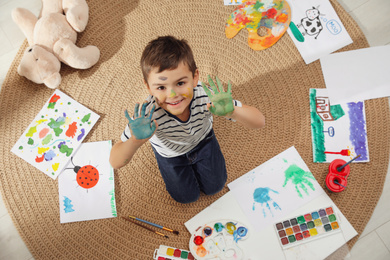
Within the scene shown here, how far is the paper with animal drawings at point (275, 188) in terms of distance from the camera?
108 cm

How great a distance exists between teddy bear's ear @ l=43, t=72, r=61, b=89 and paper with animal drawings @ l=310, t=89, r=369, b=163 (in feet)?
2.93

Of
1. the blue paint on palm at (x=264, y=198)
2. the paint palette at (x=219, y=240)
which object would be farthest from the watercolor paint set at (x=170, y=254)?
the blue paint on palm at (x=264, y=198)

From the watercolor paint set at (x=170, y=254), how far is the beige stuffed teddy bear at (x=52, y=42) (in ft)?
2.21

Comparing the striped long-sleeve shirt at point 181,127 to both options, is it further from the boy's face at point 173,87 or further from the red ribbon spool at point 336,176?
the red ribbon spool at point 336,176

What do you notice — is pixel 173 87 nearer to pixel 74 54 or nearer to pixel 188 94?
pixel 188 94

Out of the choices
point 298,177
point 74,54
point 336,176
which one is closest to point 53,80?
point 74,54

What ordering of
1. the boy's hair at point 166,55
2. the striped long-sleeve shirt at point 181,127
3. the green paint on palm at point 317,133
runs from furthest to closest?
the green paint on palm at point 317,133, the striped long-sleeve shirt at point 181,127, the boy's hair at point 166,55

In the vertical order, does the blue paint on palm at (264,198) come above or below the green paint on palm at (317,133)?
below

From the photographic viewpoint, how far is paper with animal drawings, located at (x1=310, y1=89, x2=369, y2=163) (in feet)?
3.72

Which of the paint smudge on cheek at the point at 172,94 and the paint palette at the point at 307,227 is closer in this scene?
the paint smudge on cheek at the point at 172,94

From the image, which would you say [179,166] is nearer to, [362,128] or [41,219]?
[41,219]

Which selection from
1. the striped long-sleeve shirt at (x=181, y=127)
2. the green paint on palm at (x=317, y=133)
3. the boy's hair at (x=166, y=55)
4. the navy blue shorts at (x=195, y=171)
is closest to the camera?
the boy's hair at (x=166, y=55)

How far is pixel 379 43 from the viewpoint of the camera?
3.95ft

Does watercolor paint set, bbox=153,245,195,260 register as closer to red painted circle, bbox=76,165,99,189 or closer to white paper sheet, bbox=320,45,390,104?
red painted circle, bbox=76,165,99,189
